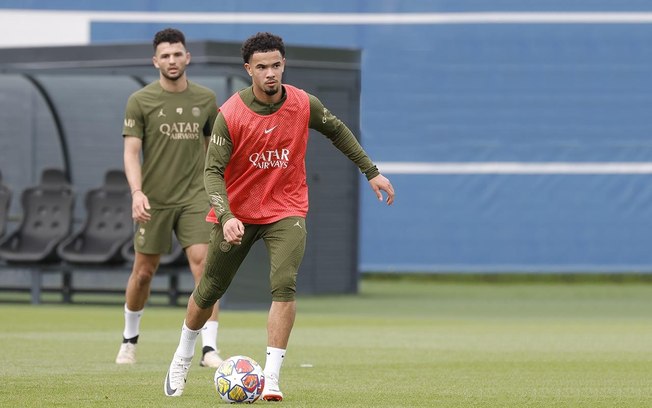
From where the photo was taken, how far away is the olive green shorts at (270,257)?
8758 millimetres

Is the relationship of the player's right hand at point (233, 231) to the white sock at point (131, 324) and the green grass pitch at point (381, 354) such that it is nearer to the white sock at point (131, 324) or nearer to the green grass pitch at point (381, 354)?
the green grass pitch at point (381, 354)

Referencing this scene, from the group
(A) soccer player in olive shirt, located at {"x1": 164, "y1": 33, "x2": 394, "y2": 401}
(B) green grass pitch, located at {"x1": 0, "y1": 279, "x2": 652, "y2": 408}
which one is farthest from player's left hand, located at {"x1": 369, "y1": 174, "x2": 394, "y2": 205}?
(B) green grass pitch, located at {"x1": 0, "y1": 279, "x2": 652, "y2": 408}

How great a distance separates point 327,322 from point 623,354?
533cm

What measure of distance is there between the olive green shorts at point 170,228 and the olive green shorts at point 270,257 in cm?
235

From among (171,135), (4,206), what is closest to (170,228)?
(171,135)

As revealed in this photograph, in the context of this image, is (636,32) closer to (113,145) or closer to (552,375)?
(113,145)

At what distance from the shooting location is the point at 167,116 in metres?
11.5

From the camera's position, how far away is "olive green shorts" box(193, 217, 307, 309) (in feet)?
28.7

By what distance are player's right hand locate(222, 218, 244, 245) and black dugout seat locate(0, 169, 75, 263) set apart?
13.4 metres

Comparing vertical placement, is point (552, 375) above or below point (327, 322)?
above

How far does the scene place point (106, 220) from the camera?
70.9 ft

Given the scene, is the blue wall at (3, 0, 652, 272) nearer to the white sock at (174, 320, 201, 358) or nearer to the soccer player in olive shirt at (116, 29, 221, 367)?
the soccer player in olive shirt at (116, 29, 221, 367)

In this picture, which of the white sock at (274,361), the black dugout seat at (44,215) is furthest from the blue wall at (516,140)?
the white sock at (274,361)

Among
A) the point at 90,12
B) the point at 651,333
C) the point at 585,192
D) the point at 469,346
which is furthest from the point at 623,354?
the point at 90,12
